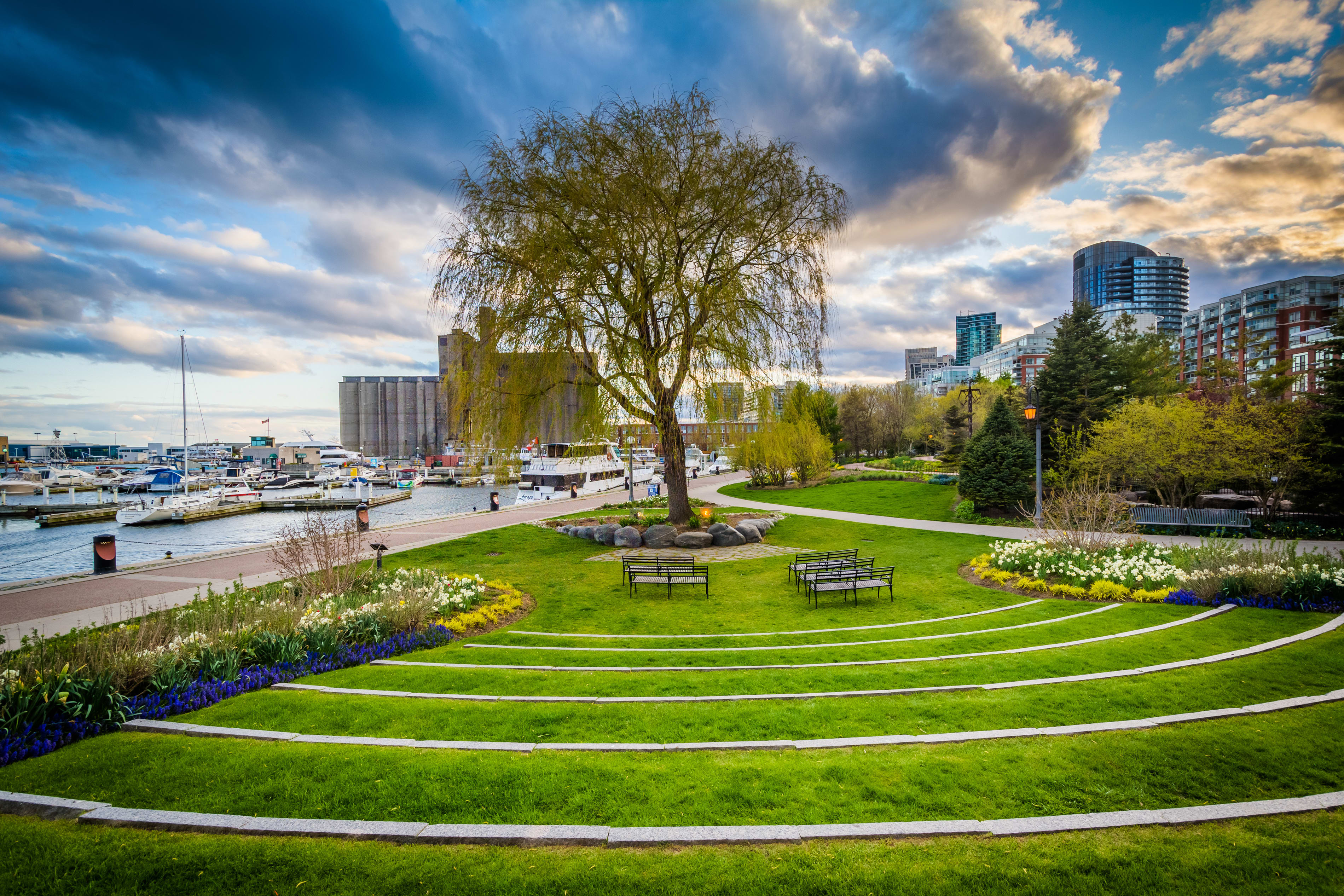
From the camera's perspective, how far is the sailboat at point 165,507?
132ft

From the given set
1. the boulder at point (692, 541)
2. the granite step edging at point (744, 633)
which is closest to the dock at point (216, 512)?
the boulder at point (692, 541)

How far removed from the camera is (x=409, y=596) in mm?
9852

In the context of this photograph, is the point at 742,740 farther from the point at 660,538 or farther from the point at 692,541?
the point at 660,538

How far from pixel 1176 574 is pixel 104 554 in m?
24.6

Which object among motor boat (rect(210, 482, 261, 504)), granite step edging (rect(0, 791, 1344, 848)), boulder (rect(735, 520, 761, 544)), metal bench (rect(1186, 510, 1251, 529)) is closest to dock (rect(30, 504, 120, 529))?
motor boat (rect(210, 482, 261, 504))

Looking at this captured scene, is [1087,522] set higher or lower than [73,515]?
higher

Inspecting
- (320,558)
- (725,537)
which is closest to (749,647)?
(320,558)

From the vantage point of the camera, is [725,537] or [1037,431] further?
[1037,431]

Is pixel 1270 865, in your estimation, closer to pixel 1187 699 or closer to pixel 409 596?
pixel 1187 699

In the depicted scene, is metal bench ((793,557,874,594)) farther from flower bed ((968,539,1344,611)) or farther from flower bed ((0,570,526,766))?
flower bed ((0,570,526,766))

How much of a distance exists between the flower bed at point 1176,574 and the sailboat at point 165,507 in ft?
173

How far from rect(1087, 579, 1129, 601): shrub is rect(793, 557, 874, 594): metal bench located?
13.9ft

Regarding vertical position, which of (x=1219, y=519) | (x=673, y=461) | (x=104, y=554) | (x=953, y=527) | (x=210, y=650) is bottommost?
(x=953, y=527)

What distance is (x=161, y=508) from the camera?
1622 inches
